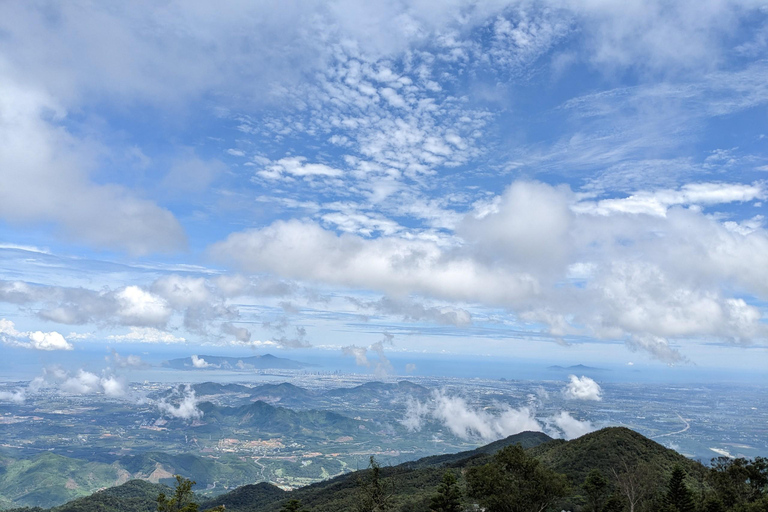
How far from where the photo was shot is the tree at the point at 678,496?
52.5 m

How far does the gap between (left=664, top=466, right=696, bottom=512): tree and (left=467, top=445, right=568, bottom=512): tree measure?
1418cm

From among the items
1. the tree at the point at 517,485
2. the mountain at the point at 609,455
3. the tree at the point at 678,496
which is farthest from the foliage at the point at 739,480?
the mountain at the point at 609,455

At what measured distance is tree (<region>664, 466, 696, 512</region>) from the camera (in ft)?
172

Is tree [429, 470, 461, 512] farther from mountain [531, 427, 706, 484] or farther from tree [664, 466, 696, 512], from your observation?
mountain [531, 427, 706, 484]

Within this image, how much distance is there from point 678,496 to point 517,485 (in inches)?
851

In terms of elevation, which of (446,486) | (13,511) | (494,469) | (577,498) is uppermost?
(494,469)

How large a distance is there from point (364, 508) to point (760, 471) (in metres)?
48.3

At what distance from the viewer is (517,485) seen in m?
49.2

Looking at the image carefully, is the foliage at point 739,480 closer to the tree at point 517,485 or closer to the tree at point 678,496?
the tree at point 678,496

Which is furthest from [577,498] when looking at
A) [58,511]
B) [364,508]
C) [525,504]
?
[58,511]

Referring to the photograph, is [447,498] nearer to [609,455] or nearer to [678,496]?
[678,496]

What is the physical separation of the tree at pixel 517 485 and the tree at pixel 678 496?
1418cm

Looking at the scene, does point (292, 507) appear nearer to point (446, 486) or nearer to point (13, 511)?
point (446, 486)

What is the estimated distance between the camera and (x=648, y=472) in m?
57.2
